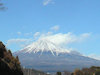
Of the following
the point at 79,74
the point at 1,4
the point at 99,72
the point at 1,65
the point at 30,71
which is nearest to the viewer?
the point at 1,4

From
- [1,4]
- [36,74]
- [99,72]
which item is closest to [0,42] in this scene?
[1,4]

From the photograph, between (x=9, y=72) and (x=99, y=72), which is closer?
(x=9, y=72)

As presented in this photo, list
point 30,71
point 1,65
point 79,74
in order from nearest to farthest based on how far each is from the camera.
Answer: point 1,65 → point 30,71 → point 79,74

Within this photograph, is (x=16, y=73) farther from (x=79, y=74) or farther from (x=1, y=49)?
(x=79, y=74)

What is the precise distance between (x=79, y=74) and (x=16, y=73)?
121 feet

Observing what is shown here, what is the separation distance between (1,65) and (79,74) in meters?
39.6

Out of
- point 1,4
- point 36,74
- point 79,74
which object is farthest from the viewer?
point 79,74

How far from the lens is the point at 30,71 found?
3319 cm

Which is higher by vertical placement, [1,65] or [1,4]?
[1,4]

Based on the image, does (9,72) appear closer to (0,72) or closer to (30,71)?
(0,72)

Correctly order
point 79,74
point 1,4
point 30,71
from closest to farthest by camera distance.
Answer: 1. point 1,4
2. point 30,71
3. point 79,74

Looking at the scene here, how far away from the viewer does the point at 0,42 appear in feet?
82.8

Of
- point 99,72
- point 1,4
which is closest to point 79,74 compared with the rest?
point 99,72

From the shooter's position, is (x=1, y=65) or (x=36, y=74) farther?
(x=36, y=74)
